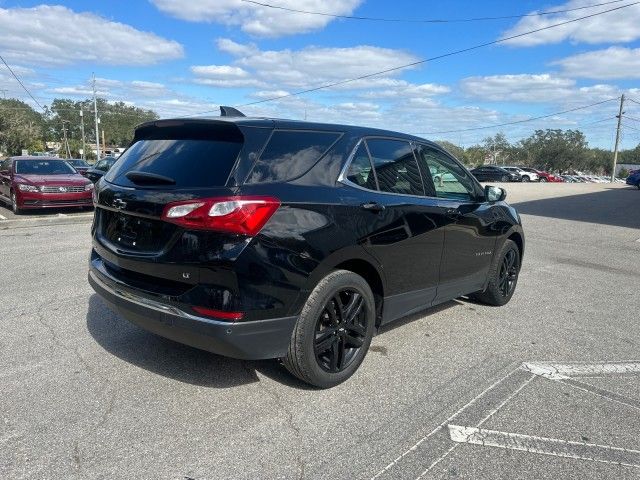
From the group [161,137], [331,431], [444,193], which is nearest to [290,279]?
[331,431]

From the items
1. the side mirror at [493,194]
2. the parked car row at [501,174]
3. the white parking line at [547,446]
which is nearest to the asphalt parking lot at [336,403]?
the white parking line at [547,446]

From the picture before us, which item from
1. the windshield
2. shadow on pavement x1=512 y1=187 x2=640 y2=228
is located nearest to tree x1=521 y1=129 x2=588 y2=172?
shadow on pavement x1=512 y1=187 x2=640 y2=228

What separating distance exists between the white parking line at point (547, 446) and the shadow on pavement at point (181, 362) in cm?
112

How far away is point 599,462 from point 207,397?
7.65 feet

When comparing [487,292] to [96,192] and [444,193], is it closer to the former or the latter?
[444,193]

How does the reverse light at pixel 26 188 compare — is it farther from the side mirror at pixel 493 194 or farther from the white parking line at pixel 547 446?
the white parking line at pixel 547 446

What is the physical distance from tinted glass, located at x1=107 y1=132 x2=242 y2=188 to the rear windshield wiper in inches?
1.2

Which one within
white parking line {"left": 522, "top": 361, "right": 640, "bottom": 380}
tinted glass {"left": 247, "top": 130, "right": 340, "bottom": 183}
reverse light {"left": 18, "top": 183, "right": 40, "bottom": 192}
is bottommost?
white parking line {"left": 522, "top": 361, "right": 640, "bottom": 380}

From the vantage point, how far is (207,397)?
3354 mm

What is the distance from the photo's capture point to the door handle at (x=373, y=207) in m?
3.60

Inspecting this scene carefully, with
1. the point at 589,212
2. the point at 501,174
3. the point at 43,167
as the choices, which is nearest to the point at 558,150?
the point at 501,174

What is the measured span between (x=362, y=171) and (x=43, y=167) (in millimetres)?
12845

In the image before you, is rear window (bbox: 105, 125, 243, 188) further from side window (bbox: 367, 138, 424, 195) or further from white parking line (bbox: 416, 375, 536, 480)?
white parking line (bbox: 416, 375, 536, 480)

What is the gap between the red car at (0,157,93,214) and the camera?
491 inches
